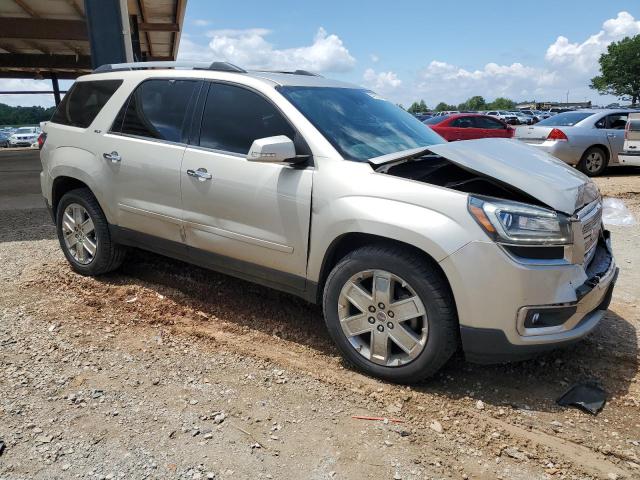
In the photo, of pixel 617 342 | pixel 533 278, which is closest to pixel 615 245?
pixel 617 342

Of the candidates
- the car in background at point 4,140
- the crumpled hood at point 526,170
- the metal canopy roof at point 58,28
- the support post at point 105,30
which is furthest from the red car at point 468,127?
the car in background at point 4,140

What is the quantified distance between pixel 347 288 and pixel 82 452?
1.60 m

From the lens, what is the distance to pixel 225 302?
171 inches

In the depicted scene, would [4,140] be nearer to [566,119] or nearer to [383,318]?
[566,119]

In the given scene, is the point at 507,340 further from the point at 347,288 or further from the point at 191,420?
the point at 191,420

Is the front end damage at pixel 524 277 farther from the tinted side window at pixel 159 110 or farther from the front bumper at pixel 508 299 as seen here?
the tinted side window at pixel 159 110

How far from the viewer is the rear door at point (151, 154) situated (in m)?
3.94

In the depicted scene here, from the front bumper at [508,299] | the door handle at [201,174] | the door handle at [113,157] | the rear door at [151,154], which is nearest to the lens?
the front bumper at [508,299]

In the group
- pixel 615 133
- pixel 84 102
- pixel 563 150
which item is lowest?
pixel 563 150

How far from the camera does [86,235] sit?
Result: 4727mm

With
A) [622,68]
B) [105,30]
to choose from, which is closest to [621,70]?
[622,68]

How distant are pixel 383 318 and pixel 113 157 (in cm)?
263

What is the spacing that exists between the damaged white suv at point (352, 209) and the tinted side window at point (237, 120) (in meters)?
0.01

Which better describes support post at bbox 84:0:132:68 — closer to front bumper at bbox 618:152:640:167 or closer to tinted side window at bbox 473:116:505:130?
front bumper at bbox 618:152:640:167
